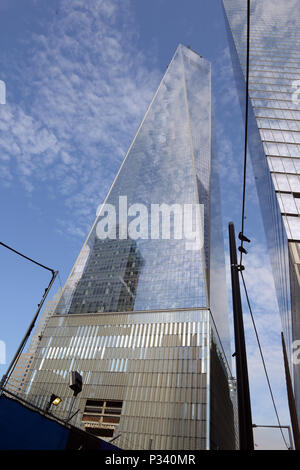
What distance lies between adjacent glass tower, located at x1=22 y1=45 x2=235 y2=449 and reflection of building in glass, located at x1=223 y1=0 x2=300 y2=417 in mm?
26985

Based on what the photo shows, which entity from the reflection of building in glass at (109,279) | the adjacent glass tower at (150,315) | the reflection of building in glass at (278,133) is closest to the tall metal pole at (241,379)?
the reflection of building in glass at (278,133)

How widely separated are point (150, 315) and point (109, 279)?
920 inches

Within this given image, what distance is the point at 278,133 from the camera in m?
35.3

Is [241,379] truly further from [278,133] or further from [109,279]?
[109,279]

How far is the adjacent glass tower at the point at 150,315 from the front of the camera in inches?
2030

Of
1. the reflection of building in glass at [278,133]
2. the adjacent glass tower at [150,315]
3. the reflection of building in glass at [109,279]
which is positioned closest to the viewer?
the reflection of building in glass at [278,133]

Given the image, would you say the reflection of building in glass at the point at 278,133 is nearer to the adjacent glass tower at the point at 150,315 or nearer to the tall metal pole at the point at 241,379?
the tall metal pole at the point at 241,379

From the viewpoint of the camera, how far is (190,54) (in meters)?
161

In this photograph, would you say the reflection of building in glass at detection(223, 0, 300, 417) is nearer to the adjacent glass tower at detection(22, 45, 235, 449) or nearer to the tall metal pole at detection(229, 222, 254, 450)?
the tall metal pole at detection(229, 222, 254, 450)

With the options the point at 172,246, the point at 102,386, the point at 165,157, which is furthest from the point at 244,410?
the point at 165,157

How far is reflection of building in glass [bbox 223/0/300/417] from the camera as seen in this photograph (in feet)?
85.8

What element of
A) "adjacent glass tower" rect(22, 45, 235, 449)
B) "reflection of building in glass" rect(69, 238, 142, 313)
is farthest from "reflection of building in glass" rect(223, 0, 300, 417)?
"reflection of building in glass" rect(69, 238, 142, 313)

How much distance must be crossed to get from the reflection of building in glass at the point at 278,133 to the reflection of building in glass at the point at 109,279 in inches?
1808
